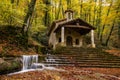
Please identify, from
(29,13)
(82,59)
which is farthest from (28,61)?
(29,13)

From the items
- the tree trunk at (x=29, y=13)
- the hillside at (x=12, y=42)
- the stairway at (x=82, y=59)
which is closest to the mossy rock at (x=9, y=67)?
the stairway at (x=82, y=59)

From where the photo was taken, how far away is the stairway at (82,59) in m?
15.0

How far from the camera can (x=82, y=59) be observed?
16.5 meters

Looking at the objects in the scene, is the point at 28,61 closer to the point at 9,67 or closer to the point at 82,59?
the point at 9,67

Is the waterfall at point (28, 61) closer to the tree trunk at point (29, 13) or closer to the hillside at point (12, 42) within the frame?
the hillside at point (12, 42)

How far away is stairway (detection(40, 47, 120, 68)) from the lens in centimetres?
1498

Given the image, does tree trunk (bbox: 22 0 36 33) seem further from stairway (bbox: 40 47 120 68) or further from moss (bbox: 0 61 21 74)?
moss (bbox: 0 61 21 74)

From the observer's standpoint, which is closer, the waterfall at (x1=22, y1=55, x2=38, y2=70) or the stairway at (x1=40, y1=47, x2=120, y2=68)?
the waterfall at (x1=22, y1=55, x2=38, y2=70)

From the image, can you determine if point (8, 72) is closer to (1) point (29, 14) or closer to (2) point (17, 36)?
(2) point (17, 36)

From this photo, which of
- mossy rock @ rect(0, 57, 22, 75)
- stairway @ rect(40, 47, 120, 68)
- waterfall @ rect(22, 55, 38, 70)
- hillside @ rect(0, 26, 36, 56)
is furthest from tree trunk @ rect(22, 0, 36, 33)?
mossy rock @ rect(0, 57, 22, 75)

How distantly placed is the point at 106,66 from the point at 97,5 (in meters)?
25.6

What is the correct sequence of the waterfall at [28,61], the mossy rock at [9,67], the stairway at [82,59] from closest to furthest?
the mossy rock at [9,67] < the waterfall at [28,61] < the stairway at [82,59]

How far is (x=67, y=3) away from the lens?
38.6 m

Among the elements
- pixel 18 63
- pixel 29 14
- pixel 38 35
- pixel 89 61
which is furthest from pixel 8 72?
pixel 38 35
